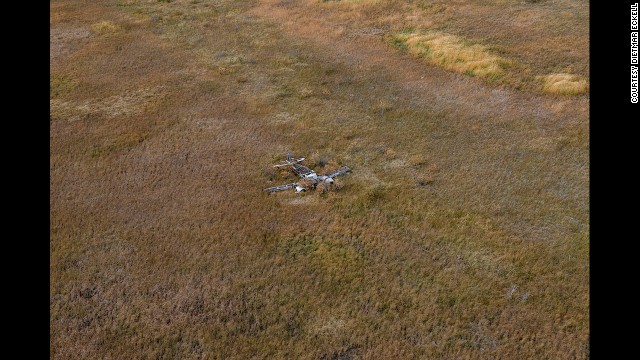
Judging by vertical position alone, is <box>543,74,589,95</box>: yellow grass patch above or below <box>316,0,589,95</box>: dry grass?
below

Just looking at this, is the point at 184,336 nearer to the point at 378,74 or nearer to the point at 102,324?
the point at 102,324

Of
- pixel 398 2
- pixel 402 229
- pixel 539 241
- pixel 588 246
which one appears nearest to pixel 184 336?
pixel 402 229

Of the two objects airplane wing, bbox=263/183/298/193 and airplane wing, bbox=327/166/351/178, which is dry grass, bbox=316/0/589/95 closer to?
airplane wing, bbox=327/166/351/178

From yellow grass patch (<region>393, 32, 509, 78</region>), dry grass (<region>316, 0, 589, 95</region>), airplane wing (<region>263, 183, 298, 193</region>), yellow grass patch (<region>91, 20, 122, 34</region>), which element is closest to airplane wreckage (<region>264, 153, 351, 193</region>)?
airplane wing (<region>263, 183, 298, 193</region>)

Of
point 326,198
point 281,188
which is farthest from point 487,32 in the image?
point 281,188

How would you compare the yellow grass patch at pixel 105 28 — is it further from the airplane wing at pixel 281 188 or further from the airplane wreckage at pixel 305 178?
the airplane wing at pixel 281 188

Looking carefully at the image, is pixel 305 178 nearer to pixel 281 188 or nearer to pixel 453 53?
pixel 281 188
